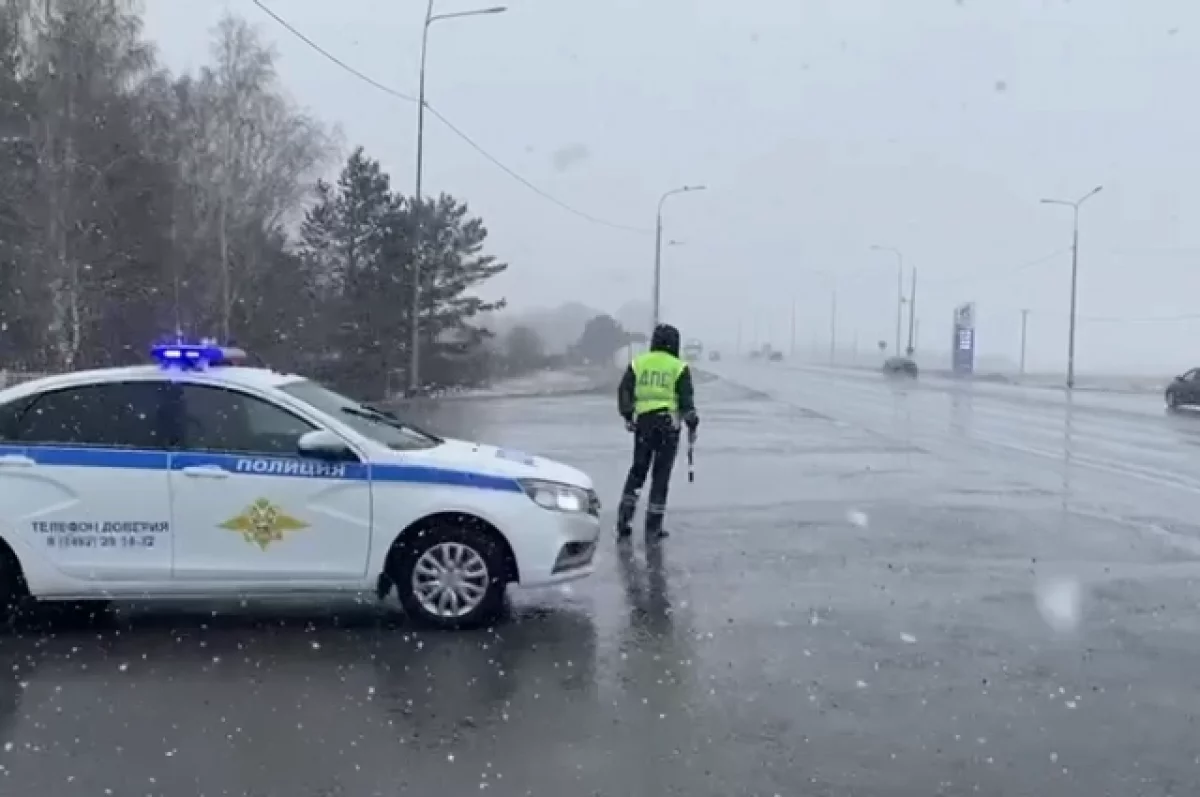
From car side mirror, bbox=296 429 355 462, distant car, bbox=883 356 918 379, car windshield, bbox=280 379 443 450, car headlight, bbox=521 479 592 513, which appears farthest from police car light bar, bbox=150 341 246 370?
distant car, bbox=883 356 918 379

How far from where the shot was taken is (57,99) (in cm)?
3516

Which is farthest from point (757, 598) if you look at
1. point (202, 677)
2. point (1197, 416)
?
point (1197, 416)

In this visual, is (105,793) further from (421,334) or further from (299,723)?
(421,334)

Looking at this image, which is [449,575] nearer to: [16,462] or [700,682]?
[700,682]

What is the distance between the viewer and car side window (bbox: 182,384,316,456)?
7.43 metres

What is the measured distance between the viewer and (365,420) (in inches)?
316

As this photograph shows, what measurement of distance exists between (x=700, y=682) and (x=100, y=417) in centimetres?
373

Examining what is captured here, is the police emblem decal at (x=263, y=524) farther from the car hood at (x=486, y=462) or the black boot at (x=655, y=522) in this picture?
the black boot at (x=655, y=522)

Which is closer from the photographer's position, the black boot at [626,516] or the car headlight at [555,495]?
the car headlight at [555,495]

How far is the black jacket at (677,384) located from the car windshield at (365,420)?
8.89 feet

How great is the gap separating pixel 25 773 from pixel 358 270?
4038cm

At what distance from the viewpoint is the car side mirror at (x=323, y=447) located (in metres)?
7.35

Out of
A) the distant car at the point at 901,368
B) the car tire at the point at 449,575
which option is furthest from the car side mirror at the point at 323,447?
the distant car at the point at 901,368

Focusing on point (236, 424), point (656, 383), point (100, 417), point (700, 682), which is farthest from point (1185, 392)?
point (100, 417)
